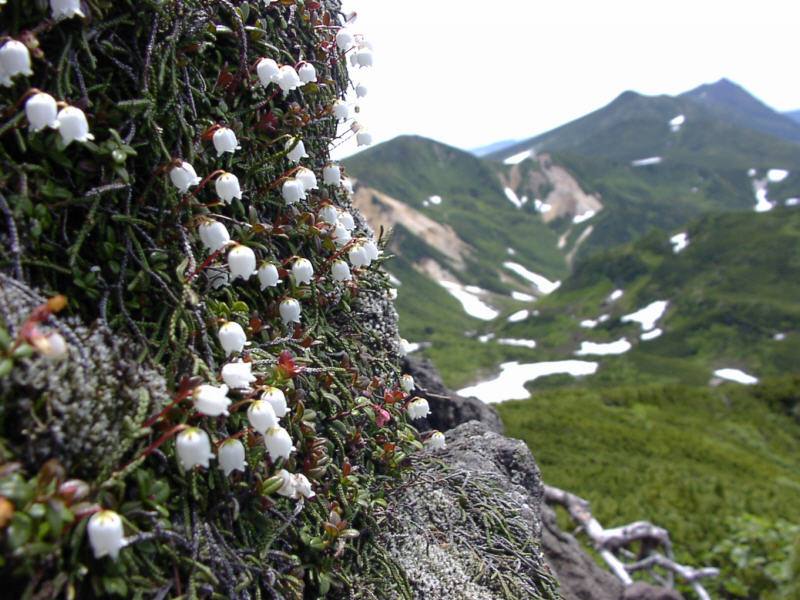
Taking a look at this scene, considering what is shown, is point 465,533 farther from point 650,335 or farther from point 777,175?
point 777,175

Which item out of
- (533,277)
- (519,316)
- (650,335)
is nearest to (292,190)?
(650,335)

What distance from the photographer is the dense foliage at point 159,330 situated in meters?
1.90

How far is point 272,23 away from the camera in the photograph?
3842 millimetres

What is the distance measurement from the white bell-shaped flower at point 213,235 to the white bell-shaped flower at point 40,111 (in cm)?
70

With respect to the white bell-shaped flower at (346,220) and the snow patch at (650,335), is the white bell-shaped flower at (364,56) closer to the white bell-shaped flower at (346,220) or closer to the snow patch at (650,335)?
the white bell-shaped flower at (346,220)

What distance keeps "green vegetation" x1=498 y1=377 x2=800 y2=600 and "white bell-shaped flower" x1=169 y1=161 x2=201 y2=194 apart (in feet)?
28.2

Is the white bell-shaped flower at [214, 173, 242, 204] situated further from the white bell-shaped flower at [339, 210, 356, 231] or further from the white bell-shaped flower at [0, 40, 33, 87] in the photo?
the white bell-shaped flower at [339, 210, 356, 231]

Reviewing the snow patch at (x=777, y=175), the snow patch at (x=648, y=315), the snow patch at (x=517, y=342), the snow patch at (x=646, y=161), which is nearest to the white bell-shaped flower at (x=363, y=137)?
the snow patch at (x=648, y=315)

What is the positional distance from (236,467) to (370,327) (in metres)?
2.12

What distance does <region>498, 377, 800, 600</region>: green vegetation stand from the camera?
9391mm

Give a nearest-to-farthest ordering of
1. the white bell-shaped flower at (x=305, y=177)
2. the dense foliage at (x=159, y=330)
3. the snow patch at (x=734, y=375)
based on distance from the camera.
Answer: the dense foliage at (x=159, y=330) < the white bell-shaped flower at (x=305, y=177) < the snow patch at (x=734, y=375)

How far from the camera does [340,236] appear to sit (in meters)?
3.81

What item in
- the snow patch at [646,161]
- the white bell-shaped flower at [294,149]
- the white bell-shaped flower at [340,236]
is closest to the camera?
the white bell-shaped flower at [294,149]

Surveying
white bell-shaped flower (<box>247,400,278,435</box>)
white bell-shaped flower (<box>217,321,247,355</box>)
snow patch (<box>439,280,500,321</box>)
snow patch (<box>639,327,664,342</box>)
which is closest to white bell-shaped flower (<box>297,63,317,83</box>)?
white bell-shaped flower (<box>217,321,247,355</box>)
